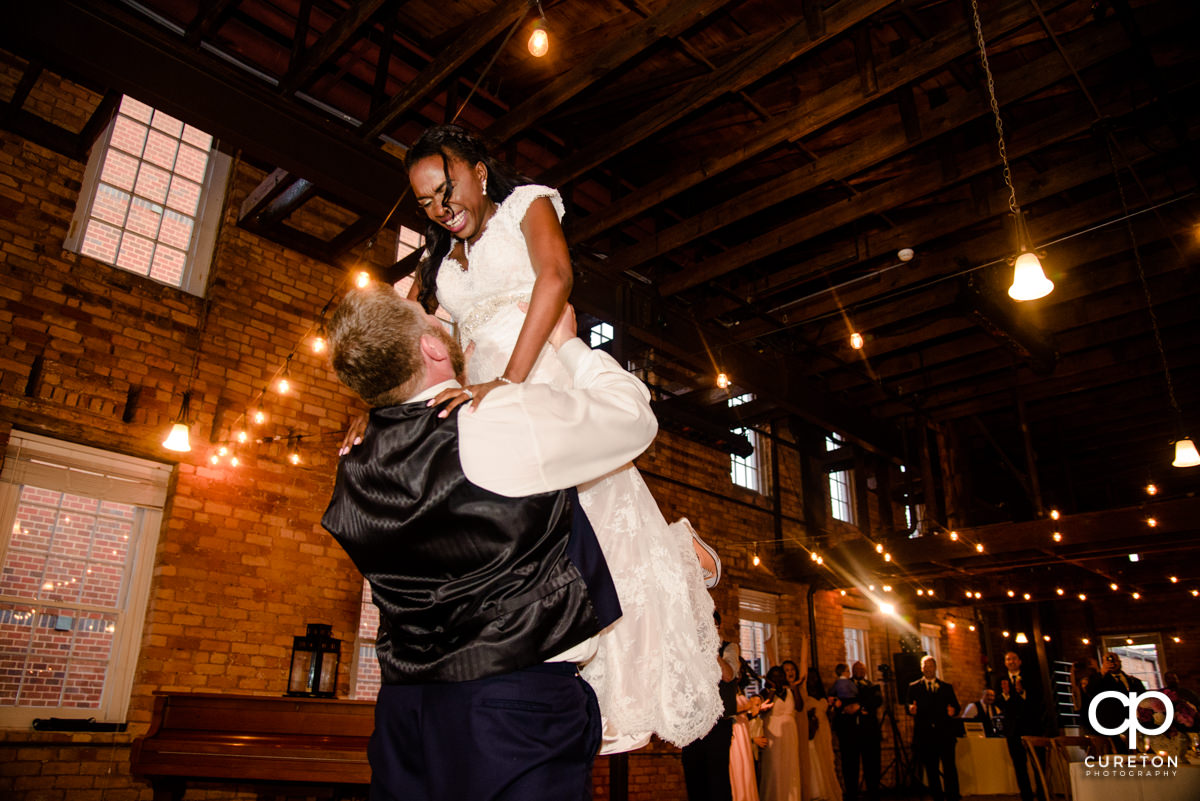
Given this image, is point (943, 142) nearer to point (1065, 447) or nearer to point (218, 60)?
point (218, 60)

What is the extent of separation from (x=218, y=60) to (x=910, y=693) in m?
10.2

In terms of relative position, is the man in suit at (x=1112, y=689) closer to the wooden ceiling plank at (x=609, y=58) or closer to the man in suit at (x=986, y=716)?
the man in suit at (x=986, y=716)

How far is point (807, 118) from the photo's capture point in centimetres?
572

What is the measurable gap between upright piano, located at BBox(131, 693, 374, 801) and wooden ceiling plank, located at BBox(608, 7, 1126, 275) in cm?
465

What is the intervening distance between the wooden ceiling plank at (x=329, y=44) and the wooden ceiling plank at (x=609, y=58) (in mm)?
1286

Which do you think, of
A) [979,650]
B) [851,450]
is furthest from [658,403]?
[979,650]

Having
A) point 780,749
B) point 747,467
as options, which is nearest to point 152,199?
point 780,749

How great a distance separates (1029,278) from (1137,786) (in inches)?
121

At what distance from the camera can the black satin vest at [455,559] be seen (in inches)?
46.6

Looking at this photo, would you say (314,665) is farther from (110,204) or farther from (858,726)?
(858,726)

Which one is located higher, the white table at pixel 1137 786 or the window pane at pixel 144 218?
the window pane at pixel 144 218

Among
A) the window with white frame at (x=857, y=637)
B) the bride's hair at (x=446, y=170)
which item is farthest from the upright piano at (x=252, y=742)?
the window with white frame at (x=857, y=637)

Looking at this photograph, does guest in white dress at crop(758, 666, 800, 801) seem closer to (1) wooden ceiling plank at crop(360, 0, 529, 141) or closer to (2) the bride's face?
(1) wooden ceiling plank at crop(360, 0, 529, 141)

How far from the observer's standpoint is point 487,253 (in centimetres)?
202
